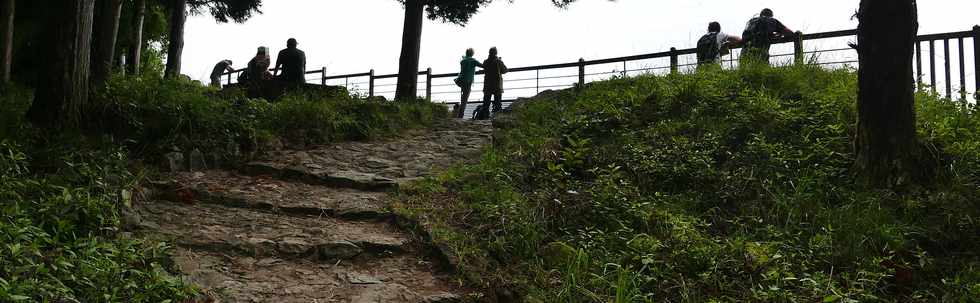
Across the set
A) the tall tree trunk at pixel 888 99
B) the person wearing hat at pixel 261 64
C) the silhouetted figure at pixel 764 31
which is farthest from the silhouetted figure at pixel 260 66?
the tall tree trunk at pixel 888 99

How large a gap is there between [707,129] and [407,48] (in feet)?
19.6

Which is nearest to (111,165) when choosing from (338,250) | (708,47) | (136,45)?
(338,250)

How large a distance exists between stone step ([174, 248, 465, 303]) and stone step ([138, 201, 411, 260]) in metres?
0.11

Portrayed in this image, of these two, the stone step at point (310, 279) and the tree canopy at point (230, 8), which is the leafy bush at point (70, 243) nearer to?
the stone step at point (310, 279)

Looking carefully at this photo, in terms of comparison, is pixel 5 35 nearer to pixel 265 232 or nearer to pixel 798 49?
pixel 265 232

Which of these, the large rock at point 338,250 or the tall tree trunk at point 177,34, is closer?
the large rock at point 338,250

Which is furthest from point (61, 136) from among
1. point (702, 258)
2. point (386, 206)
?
point (702, 258)

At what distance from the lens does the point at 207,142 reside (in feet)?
20.4

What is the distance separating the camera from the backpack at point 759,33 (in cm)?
952

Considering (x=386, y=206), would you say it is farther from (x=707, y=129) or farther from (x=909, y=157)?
(x=909, y=157)

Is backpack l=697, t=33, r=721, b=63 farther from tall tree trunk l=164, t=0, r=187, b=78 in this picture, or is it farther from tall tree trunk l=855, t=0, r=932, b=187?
tall tree trunk l=164, t=0, r=187, b=78

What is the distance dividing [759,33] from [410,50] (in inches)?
215

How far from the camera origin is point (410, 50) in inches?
431

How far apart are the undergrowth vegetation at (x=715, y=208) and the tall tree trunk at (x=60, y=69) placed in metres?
2.87
